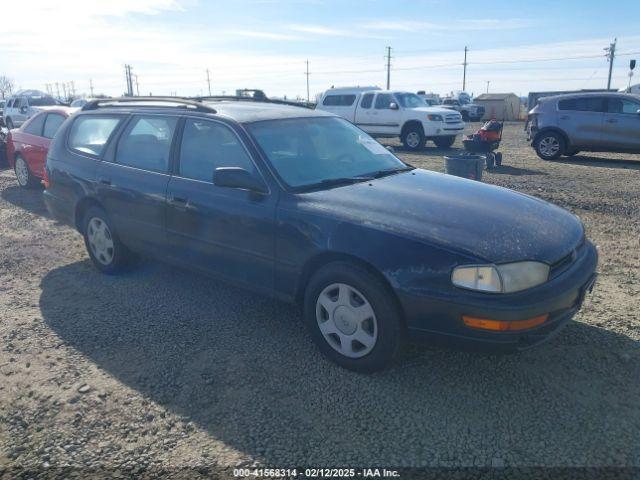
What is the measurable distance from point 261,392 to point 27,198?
24.5 feet

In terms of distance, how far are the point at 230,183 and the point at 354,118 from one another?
14.6m

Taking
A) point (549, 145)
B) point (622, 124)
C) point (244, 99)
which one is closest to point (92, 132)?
point (244, 99)

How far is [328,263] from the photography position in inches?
128

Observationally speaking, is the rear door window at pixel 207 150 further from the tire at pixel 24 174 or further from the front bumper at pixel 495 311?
the tire at pixel 24 174

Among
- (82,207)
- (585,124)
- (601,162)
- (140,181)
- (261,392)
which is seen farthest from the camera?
(601,162)

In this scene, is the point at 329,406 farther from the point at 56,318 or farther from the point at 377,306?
the point at 56,318

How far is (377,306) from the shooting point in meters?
2.99

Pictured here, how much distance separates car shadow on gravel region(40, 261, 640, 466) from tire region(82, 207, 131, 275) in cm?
77

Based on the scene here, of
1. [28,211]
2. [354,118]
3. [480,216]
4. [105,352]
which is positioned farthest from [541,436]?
[354,118]

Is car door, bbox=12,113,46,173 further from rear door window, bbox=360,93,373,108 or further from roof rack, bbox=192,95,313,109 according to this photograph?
rear door window, bbox=360,93,373,108

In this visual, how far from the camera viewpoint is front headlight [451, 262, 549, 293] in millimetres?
2734

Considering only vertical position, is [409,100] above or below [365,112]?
above

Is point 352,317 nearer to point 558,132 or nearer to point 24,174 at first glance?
point 24,174

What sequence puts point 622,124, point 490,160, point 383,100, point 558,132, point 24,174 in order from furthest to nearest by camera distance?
point 383,100
point 558,132
point 622,124
point 490,160
point 24,174
